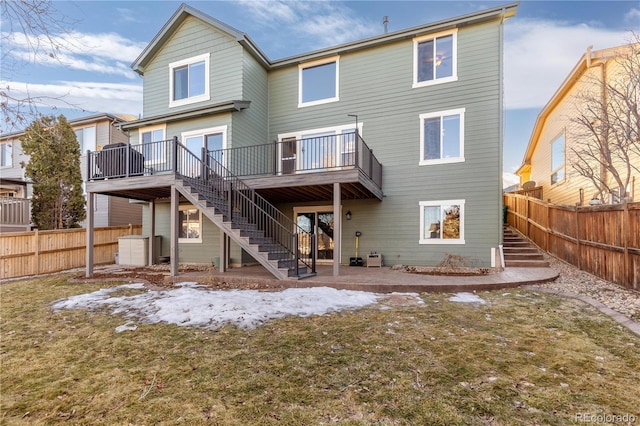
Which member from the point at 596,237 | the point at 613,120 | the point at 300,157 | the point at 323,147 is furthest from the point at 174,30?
the point at 613,120

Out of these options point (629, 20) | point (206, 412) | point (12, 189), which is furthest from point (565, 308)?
point (12, 189)

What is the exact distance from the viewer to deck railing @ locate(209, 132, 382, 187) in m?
10.0

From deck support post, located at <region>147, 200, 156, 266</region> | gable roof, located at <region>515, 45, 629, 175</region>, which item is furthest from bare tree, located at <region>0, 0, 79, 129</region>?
gable roof, located at <region>515, 45, 629, 175</region>

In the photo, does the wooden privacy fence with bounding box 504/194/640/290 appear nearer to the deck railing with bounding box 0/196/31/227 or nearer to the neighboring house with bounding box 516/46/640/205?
the neighboring house with bounding box 516/46/640/205

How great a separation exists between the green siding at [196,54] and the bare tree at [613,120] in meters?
11.6

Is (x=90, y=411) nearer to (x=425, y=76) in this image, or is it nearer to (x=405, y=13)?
(x=425, y=76)

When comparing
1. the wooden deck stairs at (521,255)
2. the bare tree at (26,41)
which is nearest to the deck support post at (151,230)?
the bare tree at (26,41)

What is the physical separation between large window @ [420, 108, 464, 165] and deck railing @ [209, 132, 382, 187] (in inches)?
64.9

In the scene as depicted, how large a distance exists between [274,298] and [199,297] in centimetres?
152

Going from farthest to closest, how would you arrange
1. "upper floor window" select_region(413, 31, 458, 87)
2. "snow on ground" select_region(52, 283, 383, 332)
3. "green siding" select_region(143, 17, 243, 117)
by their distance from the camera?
1. "green siding" select_region(143, 17, 243, 117)
2. "upper floor window" select_region(413, 31, 458, 87)
3. "snow on ground" select_region(52, 283, 383, 332)

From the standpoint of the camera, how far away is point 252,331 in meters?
4.38

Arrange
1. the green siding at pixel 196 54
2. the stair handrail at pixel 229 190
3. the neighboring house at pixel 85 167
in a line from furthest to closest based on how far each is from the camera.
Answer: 1. the neighboring house at pixel 85 167
2. the green siding at pixel 196 54
3. the stair handrail at pixel 229 190

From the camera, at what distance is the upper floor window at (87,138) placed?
51.7ft

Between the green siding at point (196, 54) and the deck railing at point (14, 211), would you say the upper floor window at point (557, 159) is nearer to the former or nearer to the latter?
the green siding at point (196, 54)
